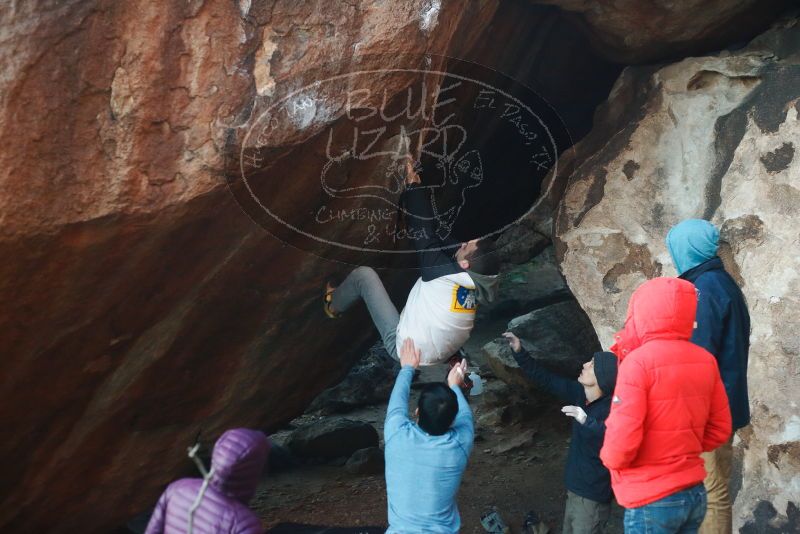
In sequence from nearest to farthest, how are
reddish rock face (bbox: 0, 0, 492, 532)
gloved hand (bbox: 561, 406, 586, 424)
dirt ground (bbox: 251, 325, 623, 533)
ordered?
reddish rock face (bbox: 0, 0, 492, 532) < gloved hand (bbox: 561, 406, 586, 424) < dirt ground (bbox: 251, 325, 623, 533)

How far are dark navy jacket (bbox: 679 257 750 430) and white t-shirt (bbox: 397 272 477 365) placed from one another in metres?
1.01

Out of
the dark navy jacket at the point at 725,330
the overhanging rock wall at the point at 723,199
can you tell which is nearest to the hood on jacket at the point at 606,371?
the dark navy jacket at the point at 725,330

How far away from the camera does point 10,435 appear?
147 inches

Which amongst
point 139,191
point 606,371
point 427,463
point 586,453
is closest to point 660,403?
point 427,463

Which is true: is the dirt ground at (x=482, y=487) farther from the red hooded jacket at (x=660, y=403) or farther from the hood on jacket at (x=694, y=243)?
the red hooded jacket at (x=660, y=403)

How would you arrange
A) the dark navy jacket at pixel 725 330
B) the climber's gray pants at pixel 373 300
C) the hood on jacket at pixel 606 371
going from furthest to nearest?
1. the climber's gray pants at pixel 373 300
2. the hood on jacket at pixel 606 371
3. the dark navy jacket at pixel 725 330

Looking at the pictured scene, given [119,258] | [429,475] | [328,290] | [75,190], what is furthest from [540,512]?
[75,190]

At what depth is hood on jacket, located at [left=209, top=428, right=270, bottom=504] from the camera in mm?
2443

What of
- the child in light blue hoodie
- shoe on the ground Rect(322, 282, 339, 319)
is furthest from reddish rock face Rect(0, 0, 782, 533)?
the child in light blue hoodie

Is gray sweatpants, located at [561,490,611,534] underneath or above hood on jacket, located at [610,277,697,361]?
underneath

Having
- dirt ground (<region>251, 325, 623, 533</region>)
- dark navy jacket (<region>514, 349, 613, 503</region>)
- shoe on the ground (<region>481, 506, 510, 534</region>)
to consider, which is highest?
dark navy jacket (<region>514, 349, 613, 503</region>)

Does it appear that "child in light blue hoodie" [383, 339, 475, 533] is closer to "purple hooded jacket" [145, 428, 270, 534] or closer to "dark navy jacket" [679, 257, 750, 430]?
"purple hooded jacket" [145, 428, 270, 534]

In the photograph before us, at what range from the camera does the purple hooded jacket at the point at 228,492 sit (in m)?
2.45

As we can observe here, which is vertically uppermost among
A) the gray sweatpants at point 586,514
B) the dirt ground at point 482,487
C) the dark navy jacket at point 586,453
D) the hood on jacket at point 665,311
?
the hood on jacket at point 665,311
